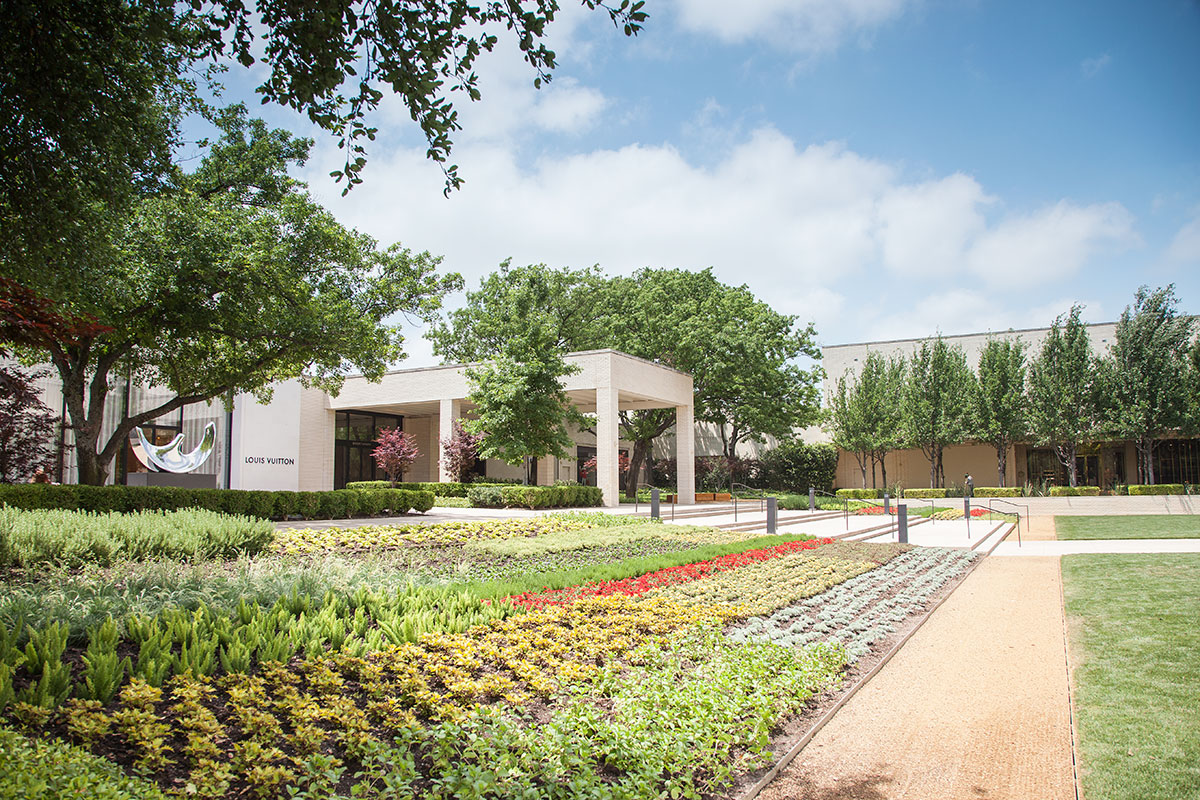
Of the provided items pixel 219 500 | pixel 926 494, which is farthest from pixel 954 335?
pixel 219 500

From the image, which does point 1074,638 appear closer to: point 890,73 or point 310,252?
point 890,73

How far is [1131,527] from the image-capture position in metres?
18.1

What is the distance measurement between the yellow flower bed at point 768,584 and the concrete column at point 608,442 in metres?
11.6

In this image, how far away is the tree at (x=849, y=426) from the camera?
106 ft

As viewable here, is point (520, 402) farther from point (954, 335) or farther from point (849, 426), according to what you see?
point (954, 335)

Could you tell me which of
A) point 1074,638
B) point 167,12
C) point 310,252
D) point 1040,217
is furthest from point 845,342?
point 167,12

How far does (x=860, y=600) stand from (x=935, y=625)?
2.81ft

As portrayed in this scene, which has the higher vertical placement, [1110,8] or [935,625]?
[1110,8]

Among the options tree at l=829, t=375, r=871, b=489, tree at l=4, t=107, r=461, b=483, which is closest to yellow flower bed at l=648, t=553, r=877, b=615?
tree at l=4, t=107, r=461, b=483

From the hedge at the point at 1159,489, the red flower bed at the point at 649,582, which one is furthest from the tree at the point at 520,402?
the hedge at the point at 1159,489

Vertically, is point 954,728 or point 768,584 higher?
point 768,584

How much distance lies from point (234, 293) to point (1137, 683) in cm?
1309

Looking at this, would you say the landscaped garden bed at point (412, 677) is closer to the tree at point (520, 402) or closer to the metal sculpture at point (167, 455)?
the tree at point (520, 402)

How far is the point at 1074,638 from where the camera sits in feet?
20.8
